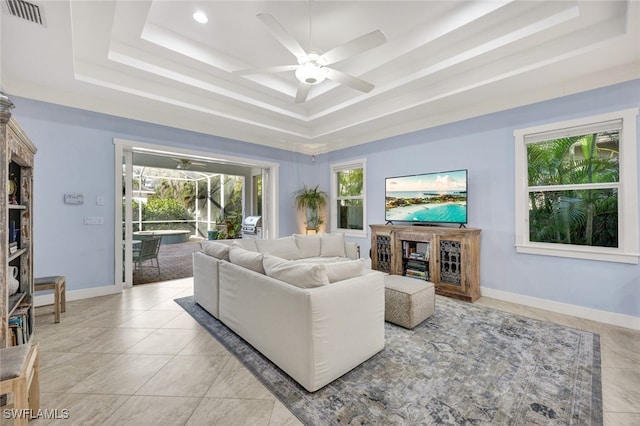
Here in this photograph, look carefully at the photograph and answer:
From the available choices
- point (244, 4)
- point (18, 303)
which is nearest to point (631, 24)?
point (244, 4)

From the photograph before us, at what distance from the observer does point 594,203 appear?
10.4ft

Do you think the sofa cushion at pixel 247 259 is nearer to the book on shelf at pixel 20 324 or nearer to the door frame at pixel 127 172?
the book on shelf at pixel 20 324

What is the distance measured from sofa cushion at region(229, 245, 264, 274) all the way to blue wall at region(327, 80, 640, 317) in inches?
125

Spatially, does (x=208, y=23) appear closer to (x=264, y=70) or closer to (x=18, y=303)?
(x=264, y=70)

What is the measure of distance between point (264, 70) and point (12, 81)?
3128 millimetres

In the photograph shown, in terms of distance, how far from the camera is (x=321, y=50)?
3416 millimetres

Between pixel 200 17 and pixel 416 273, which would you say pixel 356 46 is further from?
pixel 416 273

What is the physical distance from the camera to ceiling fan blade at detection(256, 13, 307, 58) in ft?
6.86

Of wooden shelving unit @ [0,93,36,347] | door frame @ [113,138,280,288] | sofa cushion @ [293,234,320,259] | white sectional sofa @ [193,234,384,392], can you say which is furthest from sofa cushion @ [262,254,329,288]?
door frame @ [113,138,280,288]

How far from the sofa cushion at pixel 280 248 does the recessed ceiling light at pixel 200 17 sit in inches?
107

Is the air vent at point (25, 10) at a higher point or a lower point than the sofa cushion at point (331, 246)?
higher

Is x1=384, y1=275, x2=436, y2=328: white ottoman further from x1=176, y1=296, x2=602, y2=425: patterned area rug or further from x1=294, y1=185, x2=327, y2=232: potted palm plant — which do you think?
x1=294, y1=185, x2=327, y2=232: potted palm plant

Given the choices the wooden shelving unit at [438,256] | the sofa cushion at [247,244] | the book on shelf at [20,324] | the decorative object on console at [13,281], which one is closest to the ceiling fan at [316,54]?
Result: the sofa cushion at [247,244]

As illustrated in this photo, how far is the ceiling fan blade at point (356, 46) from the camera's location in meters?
2.20
